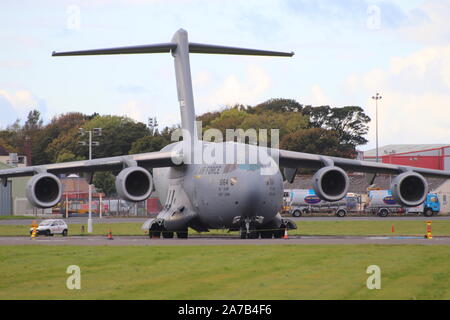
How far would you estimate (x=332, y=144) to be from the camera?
106 meters

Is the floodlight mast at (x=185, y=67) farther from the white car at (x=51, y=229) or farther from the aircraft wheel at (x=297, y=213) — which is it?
the aircraft wheel at (x=297, y=213)

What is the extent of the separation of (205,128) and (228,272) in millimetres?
95703

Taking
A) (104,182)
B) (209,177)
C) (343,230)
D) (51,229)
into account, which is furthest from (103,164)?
(104,182)

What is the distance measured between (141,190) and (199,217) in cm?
439

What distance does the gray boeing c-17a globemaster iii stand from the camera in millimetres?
36719

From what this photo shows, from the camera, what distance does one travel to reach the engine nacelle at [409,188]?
37.3 meters

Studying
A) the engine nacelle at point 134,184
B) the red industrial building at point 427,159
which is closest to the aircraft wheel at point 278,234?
the engine nacelle at point 134,184

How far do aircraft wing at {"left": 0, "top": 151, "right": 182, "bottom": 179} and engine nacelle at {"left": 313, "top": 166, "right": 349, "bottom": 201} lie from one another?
7124 mm

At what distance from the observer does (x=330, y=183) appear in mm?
37188

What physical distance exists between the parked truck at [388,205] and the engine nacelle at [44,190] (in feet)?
181

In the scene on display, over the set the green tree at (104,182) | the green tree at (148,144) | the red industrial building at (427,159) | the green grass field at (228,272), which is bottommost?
the green grass field at (228,272)

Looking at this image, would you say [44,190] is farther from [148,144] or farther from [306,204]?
[148,144]
